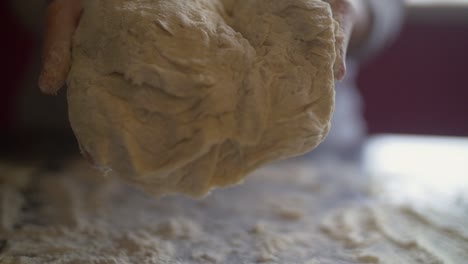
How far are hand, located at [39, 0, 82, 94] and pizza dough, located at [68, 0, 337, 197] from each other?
0.02 m

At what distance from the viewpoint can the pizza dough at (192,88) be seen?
68 centimetres

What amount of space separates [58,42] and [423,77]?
1.75 metres

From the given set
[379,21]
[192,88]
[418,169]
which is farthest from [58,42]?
[418,169]

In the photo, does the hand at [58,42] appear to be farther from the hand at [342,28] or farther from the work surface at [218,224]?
the hand at [342,28]

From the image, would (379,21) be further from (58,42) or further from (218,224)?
(58,42)

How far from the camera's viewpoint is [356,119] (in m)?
1.78

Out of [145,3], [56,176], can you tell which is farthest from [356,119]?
[145,3]

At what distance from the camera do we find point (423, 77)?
2.09 metres

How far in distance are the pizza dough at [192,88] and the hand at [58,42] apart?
0.02 m

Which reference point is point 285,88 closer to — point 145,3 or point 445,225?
point 145,3

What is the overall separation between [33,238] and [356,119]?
123 centimetres

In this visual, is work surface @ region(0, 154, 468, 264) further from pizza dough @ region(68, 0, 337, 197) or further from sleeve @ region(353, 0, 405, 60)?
sleeve @ region(353, 0, 405, 60)

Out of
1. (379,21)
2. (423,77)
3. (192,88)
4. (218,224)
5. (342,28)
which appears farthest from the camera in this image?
(423,77)

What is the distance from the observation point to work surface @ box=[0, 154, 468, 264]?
86cm
